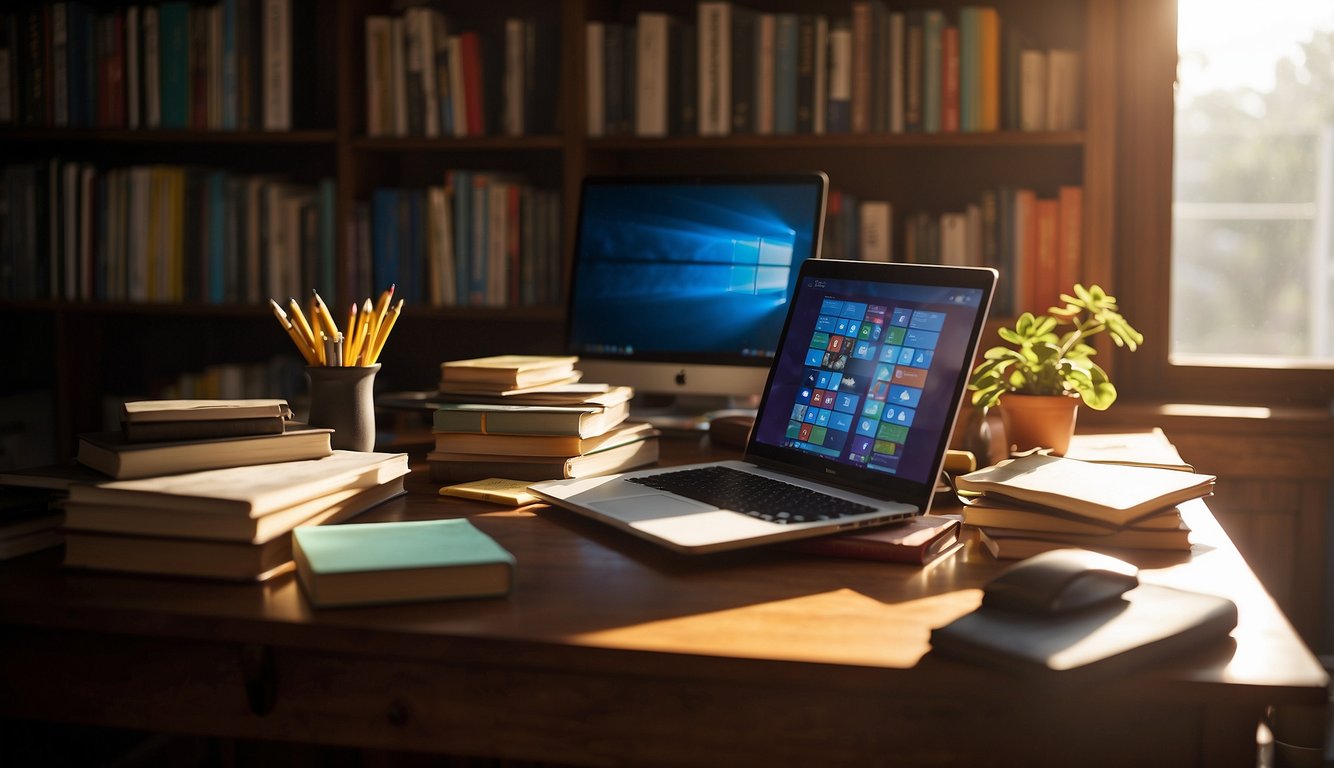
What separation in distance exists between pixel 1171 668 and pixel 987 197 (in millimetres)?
1631

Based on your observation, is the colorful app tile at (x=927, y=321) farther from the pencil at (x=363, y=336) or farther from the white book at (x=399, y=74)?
the white book at (x=399, y=74)

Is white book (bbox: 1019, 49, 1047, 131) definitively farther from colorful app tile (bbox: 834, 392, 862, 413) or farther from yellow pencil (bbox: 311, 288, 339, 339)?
yellow pencil (bbox: 311, 288, 339, 339)

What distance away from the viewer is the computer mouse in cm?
86

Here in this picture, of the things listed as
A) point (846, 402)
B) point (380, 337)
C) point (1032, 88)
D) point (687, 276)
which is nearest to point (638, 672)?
point (846, 402)

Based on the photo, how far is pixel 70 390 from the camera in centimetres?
276

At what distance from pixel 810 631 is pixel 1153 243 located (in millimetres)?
1800

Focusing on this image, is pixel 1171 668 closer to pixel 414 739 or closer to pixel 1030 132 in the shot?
pixel 414 739

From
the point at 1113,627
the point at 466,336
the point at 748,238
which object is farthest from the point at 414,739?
the point at 466,336

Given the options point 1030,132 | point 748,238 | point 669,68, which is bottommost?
point 748,238

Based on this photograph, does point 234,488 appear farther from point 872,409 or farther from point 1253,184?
point 1253,184

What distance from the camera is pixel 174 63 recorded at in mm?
2635

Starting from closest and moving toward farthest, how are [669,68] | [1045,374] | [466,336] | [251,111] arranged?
[1045,374] < [669,68] < [251,111] < [466,336]

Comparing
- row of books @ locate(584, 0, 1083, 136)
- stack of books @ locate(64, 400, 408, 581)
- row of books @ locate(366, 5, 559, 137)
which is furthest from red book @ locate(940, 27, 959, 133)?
stack of books @ locate(64, 400, 408, 581)

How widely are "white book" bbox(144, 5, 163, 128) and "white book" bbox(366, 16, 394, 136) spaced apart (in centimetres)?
51
